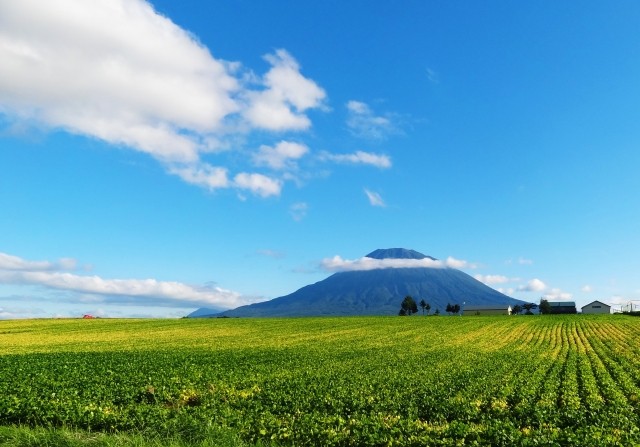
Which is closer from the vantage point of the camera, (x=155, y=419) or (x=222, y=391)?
(x=155, y=419)

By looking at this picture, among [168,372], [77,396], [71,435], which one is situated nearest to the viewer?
[71,435]

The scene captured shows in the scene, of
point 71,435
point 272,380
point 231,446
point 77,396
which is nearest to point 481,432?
point 231,446

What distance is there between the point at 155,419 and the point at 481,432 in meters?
11.3

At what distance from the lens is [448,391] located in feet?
77.5

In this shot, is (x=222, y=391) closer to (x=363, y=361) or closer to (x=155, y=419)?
(x=155, y=419)

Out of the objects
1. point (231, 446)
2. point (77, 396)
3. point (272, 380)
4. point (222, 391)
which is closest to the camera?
point (231, 446)

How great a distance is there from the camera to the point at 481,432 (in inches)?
586

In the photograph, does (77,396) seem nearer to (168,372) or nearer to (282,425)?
(168,372)

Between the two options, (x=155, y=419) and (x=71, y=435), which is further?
(x=155, y=419)

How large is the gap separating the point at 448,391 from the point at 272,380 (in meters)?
10.1

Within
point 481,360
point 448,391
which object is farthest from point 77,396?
point 481,360

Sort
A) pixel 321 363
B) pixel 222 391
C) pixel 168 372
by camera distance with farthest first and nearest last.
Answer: pixel 321 363, pixel 168 372, pixel 222 391

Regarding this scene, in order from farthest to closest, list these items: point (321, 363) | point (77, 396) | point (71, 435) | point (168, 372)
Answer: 1. point (321, 363)
2. point (168, 372)
3. point (77, 396)
4. point (71, 435)

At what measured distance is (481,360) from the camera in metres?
39.5
